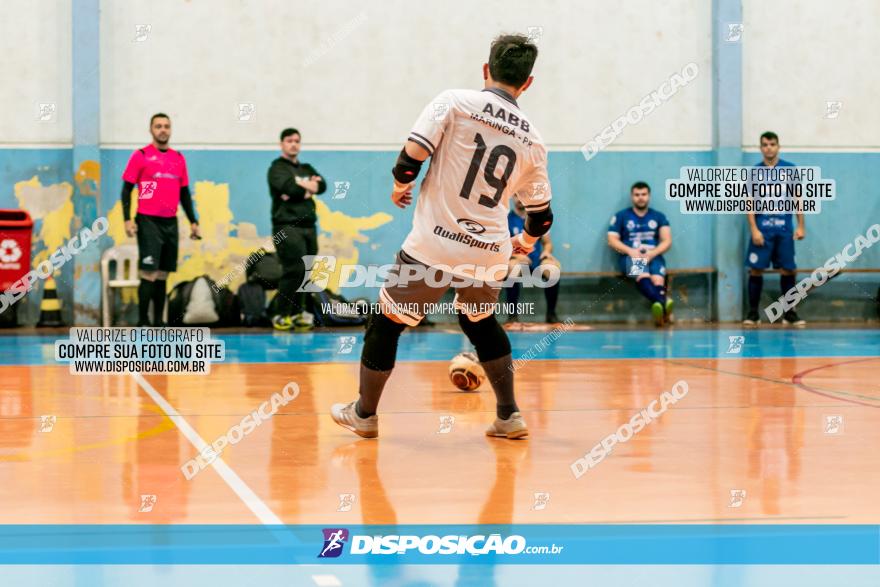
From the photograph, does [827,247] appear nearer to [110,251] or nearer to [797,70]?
[797,70]

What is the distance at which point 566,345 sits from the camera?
12.5 metres

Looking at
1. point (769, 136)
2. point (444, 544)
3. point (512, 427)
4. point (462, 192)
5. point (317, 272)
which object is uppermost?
point (769, 136)

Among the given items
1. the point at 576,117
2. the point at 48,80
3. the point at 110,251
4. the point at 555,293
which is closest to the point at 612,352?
the point at 555,293

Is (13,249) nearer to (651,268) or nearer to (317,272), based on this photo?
(317,272)

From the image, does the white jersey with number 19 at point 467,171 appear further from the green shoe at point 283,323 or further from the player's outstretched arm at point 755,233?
the player's outstretched arm at point 755,233

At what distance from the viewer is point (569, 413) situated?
7070mm

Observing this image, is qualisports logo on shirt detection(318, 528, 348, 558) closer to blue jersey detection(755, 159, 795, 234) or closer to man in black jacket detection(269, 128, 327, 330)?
man in black jacket detection(269, 128, 327, 330)

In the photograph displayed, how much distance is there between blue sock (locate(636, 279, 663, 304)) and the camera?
16.3 m

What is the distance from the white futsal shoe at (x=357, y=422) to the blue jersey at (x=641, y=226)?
11.0m

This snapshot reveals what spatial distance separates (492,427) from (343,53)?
36.5 feet

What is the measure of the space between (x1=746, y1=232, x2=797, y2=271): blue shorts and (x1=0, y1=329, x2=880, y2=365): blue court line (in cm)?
164

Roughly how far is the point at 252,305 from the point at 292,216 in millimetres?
1590

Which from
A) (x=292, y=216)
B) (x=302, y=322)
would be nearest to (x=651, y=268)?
(x=302, y=322)

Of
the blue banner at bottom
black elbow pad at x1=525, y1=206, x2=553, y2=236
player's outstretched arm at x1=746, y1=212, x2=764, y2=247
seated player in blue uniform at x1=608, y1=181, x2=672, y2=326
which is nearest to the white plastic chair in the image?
seated player in blue uniform at x1=608, y1=181, x2=672, y2=326
